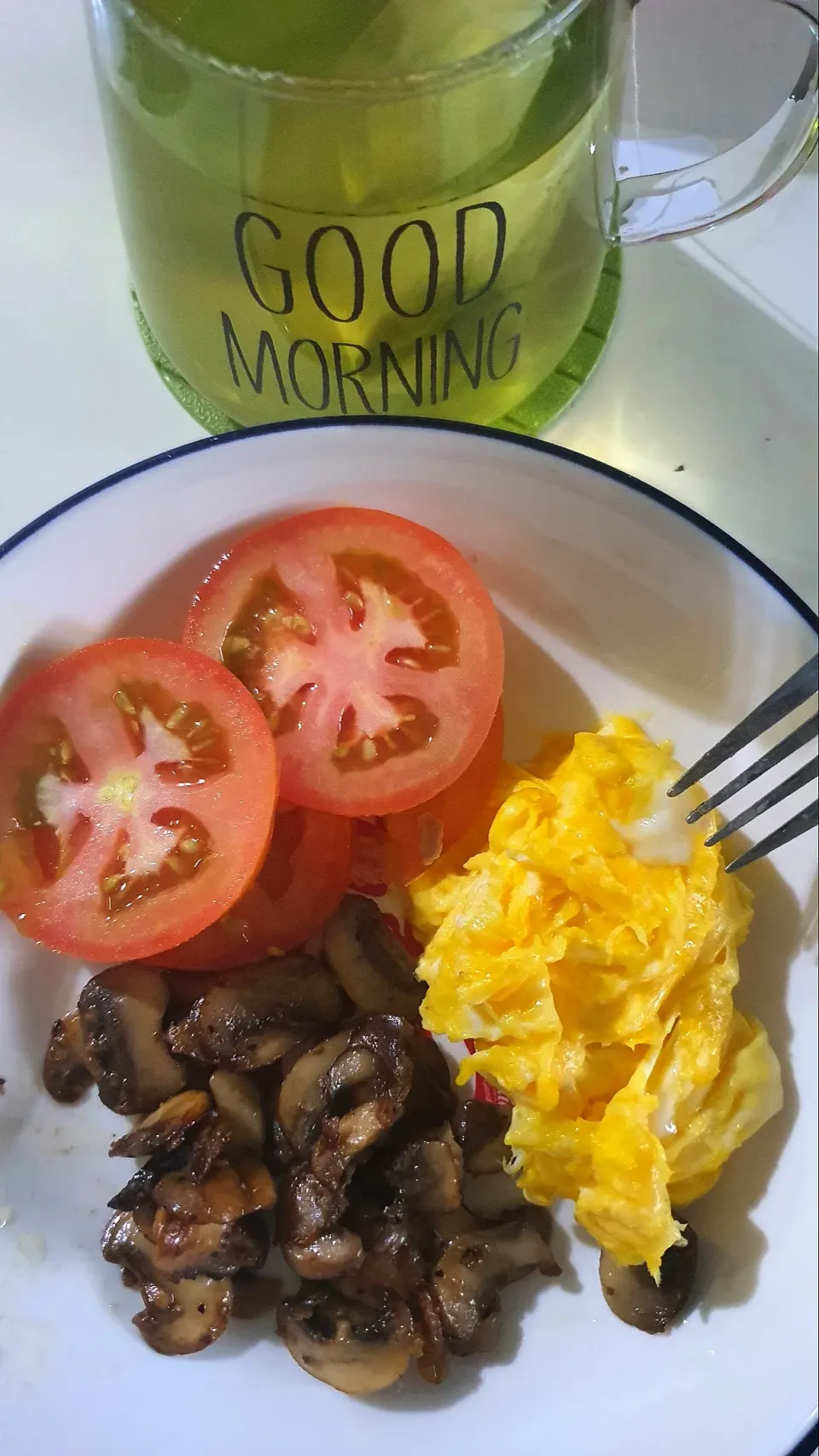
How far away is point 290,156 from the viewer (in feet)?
2.67

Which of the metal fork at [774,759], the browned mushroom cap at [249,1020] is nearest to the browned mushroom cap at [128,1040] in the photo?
the browned mushroom cap at [249,1020]

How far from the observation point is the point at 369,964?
102cm

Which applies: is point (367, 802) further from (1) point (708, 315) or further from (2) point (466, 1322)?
(1) point (708, 315)

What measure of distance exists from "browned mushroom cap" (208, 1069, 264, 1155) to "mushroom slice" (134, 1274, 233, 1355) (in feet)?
0.37

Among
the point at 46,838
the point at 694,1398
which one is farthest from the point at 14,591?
the point at 694,1398

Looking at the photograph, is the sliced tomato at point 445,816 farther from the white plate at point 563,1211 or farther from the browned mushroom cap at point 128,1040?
the browned mushroom cap at point 128,1040

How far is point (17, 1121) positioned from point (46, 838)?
10.7 inches

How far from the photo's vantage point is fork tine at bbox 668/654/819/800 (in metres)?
0.79

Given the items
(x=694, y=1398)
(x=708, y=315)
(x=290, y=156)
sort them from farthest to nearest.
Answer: (x=708, y=315), (x=694, y=1398), (x=290, y=156)

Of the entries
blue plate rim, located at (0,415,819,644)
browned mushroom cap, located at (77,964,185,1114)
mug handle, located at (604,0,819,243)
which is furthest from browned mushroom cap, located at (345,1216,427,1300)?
mug handle, located at (604,0,819,243)

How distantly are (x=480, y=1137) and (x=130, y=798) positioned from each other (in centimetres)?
46

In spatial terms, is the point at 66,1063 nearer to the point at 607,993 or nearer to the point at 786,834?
the point at 607,993

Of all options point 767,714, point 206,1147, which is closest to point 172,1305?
point 206,1147

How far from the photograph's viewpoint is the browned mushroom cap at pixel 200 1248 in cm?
90
